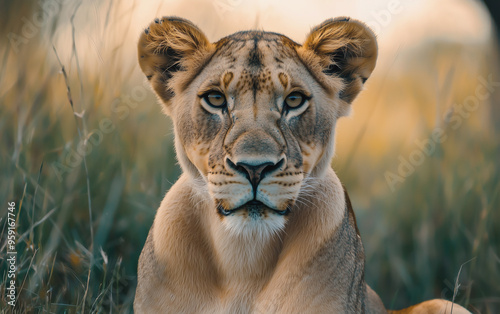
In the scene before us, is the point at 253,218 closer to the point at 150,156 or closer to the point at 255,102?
the point at 255,102

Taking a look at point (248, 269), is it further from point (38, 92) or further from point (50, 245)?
point (38, 92)

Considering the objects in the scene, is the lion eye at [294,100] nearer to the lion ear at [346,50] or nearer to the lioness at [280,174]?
the lioness at [280,174]

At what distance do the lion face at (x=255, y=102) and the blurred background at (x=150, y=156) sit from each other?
891 mm

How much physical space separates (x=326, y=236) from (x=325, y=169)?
326 mm

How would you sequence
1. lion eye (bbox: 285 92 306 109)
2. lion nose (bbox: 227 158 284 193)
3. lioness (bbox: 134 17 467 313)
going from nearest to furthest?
1. lion nose (bbox: 227 158 284 193)
2. lioness (bbox: 134 17 467 313)
3. lion eye (bbox: 285 92 306 109)

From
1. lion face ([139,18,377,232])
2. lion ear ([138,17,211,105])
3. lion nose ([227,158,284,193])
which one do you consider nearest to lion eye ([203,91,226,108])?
lion face ([139,18,377,232])

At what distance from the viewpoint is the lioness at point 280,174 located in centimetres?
262

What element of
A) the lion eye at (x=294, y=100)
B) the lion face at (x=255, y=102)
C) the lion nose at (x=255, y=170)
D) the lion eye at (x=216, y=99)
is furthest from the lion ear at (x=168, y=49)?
the lion nose at (x=255, y=170)

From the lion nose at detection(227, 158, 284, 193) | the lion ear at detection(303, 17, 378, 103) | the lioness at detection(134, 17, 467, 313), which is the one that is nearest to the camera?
the lion nose at detection(227, 158, 284, 193)

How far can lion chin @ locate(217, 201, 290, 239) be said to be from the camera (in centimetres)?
248

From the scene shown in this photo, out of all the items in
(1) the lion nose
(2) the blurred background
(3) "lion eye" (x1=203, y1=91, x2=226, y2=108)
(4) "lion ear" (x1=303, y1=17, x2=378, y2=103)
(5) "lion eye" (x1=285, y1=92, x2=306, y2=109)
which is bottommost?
(2) the blurred background

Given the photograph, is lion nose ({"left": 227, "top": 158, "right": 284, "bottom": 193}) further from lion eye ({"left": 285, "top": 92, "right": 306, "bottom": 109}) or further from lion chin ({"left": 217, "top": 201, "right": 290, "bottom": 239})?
lion eye ({"left": 285, "top": 92, "right": 306, "bottom": 109})

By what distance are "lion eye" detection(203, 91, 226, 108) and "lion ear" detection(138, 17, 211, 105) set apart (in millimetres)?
255

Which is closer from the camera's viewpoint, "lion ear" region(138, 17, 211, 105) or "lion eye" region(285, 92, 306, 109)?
"lion eye" region(285, 92, 306, 109)
